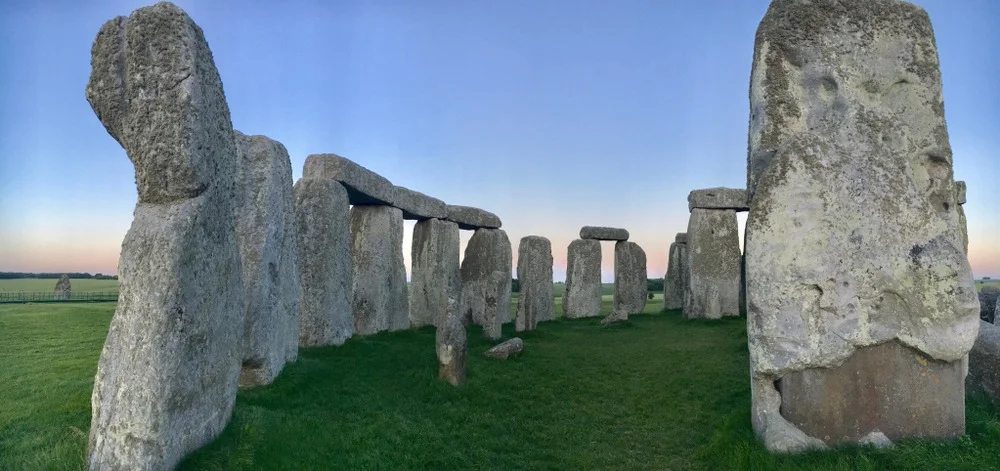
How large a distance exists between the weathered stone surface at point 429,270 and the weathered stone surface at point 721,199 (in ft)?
23.2

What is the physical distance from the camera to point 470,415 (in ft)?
22.5

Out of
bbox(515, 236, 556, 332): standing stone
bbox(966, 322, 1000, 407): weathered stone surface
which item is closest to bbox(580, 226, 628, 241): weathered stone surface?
bbox(515, 236, 556, 332): standing stone

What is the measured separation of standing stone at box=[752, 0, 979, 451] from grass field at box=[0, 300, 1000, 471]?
397mm

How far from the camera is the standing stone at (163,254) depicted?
3891mm

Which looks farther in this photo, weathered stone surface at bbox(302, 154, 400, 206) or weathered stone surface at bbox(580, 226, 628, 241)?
weathered stone surface at bbox(580, 226, 628, 241)

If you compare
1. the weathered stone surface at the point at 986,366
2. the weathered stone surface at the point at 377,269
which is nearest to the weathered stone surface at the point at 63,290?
the weathered stone surface at the point at 377,269

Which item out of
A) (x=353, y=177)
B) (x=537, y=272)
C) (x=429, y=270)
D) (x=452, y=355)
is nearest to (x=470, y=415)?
(x=452, y=355)

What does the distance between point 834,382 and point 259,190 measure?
6.16m

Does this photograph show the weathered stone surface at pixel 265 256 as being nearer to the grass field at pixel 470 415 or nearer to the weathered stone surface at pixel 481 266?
the grass field at pixel 470 415

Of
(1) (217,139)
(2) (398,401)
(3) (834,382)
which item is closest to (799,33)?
(3) (834,382)

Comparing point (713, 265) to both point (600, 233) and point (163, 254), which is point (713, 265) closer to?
point (600, 233)

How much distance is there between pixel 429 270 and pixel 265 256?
26.4 ft

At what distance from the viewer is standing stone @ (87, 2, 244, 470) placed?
389cm

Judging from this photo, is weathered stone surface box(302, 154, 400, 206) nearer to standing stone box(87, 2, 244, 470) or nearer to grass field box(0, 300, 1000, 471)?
grass field box(0, 300, 1000, 471)
